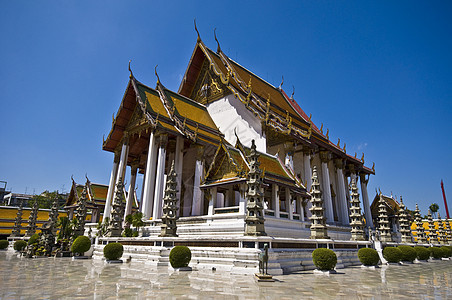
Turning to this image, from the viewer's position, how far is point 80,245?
47.2ft

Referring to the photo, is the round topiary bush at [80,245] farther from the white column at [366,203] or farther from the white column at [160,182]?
the white column at [366,203]

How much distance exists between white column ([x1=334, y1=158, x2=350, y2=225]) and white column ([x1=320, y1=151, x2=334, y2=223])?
2010mm

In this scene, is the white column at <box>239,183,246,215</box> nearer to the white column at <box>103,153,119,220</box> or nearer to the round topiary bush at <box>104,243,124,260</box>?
the round topiary bush at <box>104,243,124,260</box>

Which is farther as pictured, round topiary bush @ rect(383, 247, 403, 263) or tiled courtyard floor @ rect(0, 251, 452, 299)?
round topiary bush @ rect(383, 247, 403, 263)

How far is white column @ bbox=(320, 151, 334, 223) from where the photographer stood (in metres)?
21.3

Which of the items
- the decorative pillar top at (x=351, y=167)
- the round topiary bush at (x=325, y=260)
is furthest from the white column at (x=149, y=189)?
the decorative pillar top at (x=351, y=167)

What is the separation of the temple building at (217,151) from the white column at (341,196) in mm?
78

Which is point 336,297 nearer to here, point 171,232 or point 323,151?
point 171,232

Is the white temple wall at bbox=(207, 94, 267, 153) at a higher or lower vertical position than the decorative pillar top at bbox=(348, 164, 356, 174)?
higher

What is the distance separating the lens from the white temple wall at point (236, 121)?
2028 centimetres

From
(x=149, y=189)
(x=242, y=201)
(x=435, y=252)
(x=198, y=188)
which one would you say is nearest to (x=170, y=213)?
(x=242, y=201)

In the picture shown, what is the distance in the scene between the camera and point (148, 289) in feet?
19.7

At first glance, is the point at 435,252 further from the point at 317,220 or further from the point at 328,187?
the point at 317,220

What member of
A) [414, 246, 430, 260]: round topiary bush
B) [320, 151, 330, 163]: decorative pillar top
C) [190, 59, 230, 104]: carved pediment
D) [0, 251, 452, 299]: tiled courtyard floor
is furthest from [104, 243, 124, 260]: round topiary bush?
[320, 151, 330, 163]: decorative pillar top
